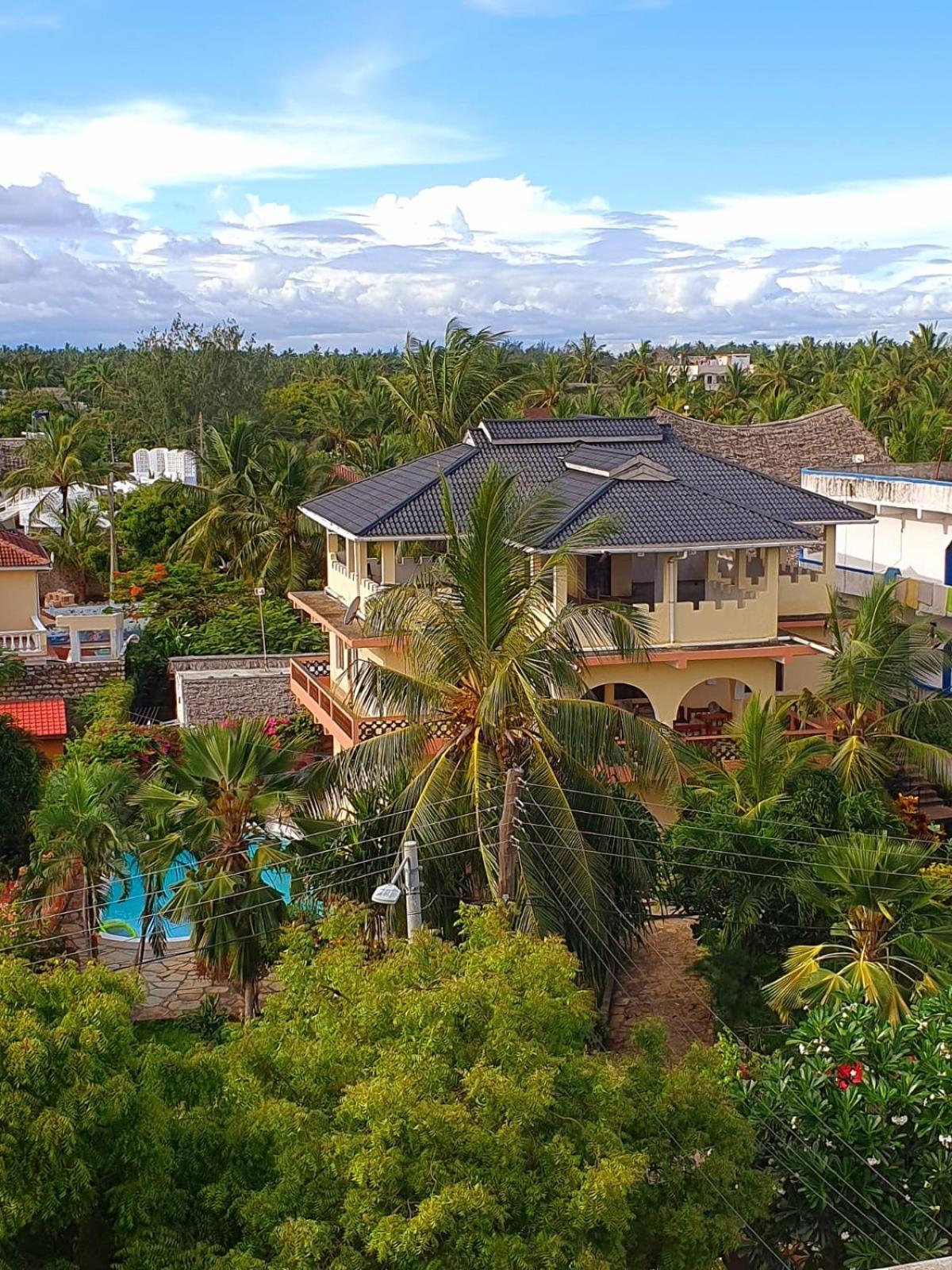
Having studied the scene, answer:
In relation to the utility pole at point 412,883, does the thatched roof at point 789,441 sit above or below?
above

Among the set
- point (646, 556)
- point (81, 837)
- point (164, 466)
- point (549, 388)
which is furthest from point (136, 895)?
point (549, 388)

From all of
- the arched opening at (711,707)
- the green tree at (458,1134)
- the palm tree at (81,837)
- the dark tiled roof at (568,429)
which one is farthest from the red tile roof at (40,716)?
the green tree at (458,1134)

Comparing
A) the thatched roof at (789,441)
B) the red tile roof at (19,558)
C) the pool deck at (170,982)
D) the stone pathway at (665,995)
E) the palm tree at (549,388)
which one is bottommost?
the pool deck at (170,982)

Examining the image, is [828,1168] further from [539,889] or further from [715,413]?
[715,413]

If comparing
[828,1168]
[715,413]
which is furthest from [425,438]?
[715,413]

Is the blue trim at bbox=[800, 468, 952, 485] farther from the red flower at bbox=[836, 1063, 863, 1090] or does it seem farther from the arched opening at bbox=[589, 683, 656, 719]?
the red flower at bbox=[836, 1063, 863, 1090]

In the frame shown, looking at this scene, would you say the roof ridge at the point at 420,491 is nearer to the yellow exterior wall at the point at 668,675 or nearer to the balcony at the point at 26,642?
the yellow exterior wall at the point at 668,675
